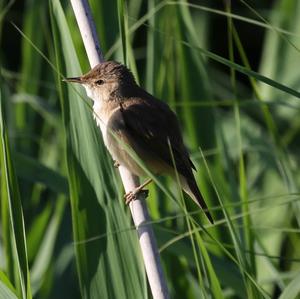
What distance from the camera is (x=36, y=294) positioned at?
323 cm

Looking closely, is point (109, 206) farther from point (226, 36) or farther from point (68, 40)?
point (226, 36)

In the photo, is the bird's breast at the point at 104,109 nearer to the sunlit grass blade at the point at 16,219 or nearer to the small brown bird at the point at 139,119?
the small brown bird at the point at 139,119

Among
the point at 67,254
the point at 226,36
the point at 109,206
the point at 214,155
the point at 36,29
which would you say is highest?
the point at 226,36

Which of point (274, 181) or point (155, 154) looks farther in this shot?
point (274, 181)

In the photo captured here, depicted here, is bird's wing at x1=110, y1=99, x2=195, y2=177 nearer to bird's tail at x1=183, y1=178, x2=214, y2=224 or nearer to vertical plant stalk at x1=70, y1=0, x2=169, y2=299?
bird's tail at x1=183, y1=178, x2=214, y2=224

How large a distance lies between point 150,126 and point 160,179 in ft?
1.09

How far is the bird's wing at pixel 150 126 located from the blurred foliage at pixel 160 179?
0.38 ft

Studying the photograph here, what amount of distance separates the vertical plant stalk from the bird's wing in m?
0.53

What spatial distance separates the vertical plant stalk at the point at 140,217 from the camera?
220cm

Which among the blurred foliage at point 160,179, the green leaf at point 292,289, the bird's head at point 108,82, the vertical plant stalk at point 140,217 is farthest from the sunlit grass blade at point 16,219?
the bird's head at point 108,82

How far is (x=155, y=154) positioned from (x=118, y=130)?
167 mm

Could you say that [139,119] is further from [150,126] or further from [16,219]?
[16,219]

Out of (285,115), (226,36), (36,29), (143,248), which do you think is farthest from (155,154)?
(226,36)

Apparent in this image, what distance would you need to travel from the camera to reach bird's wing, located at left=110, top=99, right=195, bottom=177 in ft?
10.3
